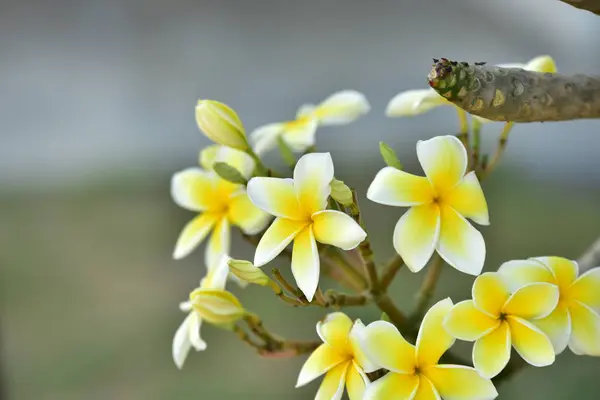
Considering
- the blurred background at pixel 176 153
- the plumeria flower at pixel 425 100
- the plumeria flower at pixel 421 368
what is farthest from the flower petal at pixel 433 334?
the blurred background at pixel 176 153

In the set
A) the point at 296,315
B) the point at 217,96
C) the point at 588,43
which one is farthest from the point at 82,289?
the point at 588,43

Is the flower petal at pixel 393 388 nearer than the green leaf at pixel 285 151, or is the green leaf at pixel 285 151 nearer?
the flower petal at pixel 393 388

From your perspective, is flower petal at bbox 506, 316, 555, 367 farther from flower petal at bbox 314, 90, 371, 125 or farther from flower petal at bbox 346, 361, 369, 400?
flower petal at bbox 314, 90, 371, 125

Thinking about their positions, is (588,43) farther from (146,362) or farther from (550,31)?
(146,362)

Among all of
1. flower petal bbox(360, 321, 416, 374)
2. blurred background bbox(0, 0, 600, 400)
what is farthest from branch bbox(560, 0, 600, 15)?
blurred background bbox(0, 0, 600, 400)

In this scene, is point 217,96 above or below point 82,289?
above

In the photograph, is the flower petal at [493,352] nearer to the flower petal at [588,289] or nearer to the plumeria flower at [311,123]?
the flower petal at [588,289]

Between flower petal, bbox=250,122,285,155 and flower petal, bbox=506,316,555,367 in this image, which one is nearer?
flower petal, bbox=506,316,555,367
